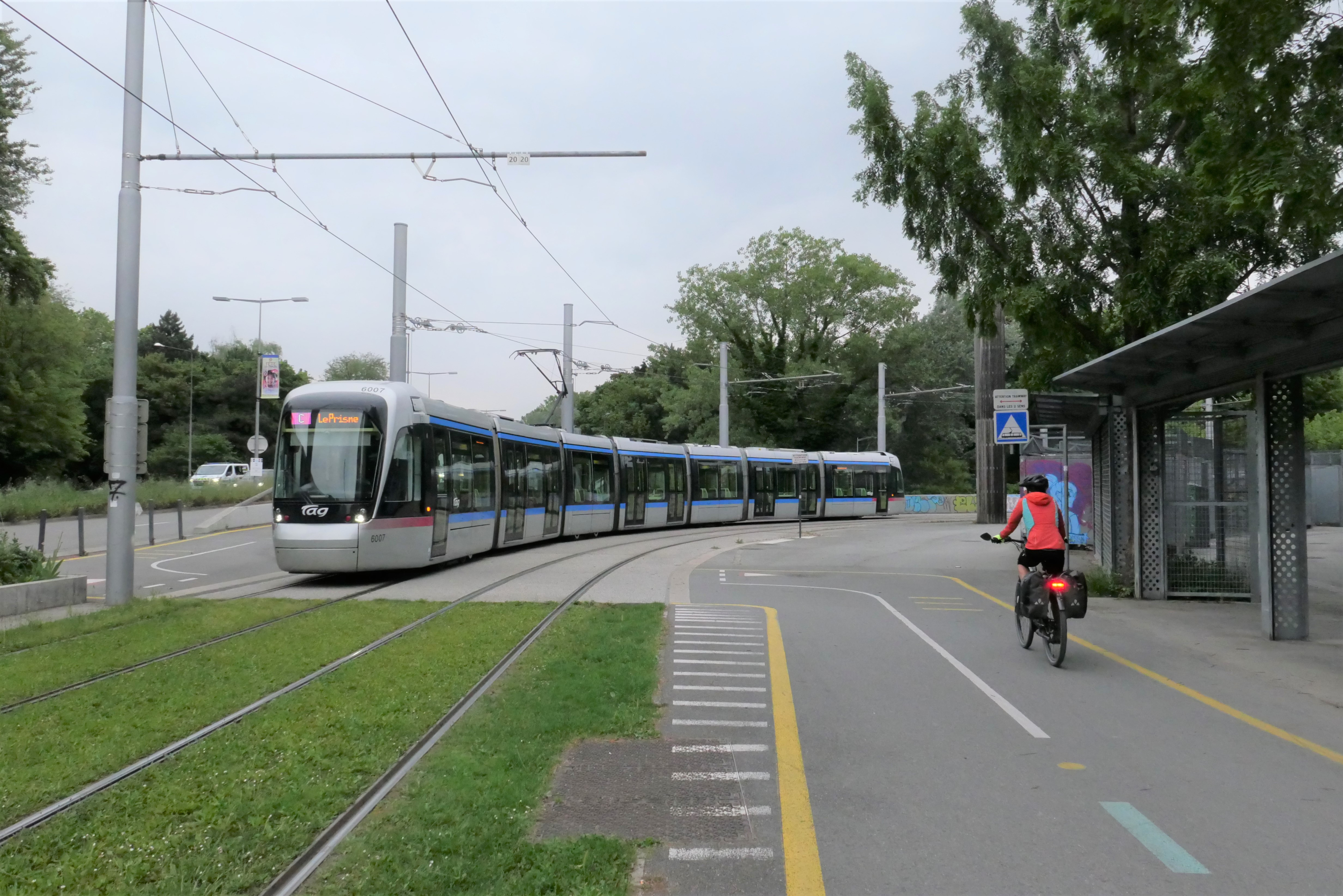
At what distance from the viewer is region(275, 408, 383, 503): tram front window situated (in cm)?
1527

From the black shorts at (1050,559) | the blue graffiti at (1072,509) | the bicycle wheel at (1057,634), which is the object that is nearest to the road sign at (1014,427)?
the black shorts at (1050,559)

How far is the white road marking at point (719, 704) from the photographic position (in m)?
7.63

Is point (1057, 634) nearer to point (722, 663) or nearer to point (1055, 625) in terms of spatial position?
point (1055, 625)

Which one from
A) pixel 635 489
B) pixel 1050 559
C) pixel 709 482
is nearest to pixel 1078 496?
pixel 635 489

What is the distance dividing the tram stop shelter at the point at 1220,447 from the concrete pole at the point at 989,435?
1655 cm

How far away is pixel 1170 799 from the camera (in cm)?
555

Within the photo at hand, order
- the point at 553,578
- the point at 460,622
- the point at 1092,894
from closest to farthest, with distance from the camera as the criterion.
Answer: the point at 1092,894 → the point at 460,622 → the point at 553,578

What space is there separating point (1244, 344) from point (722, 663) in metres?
6.94

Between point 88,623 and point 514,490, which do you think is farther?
point 514,490

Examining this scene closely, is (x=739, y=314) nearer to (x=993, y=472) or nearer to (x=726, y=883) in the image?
(x=993, y=472)

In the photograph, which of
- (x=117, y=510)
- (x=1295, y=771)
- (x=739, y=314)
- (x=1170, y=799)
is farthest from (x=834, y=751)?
(x=739, y=314)

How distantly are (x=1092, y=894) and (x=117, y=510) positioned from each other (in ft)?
41.4

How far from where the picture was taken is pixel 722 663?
942 centimetres

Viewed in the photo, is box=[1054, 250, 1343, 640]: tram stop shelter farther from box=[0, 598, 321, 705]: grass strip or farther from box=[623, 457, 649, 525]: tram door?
box=[623, 457, 649, 525]: tram door
